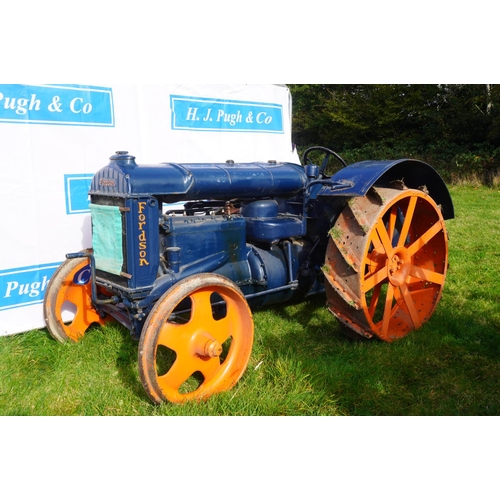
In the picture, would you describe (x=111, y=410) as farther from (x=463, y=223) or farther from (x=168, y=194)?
(x=463, y=223)

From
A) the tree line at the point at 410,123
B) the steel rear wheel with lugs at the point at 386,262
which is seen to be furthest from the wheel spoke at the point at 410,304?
the tree line at the point at 410,123

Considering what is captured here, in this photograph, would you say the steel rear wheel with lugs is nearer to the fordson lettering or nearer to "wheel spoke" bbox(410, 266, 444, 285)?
"wheel spoke" bbox(410, 266, 444, 285)

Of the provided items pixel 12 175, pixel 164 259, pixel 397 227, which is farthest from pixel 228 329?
pixel 12 175

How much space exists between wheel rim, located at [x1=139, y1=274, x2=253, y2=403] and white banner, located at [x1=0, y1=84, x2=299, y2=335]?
66.6 inches

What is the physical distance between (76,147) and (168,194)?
66.8 inches

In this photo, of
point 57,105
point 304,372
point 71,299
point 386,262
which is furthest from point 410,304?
point 57,105

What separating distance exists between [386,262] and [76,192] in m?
2.70

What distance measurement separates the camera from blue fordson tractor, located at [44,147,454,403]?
2859 mm

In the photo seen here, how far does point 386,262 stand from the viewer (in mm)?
3596

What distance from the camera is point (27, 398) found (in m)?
2.90

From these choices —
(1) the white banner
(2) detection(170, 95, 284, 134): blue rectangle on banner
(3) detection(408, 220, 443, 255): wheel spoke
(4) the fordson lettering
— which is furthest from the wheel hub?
(2) detection(170, 95, 284, 134): blue rectangle on banner

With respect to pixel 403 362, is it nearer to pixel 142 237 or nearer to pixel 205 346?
pixel 205 346

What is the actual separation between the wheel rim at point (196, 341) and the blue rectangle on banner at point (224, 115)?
8.88 feet

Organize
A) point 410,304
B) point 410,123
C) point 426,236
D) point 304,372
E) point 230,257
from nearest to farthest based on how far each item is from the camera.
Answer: point 304,372 < point 230,257 < point 410,304 < point 426,236 < point 410,123
